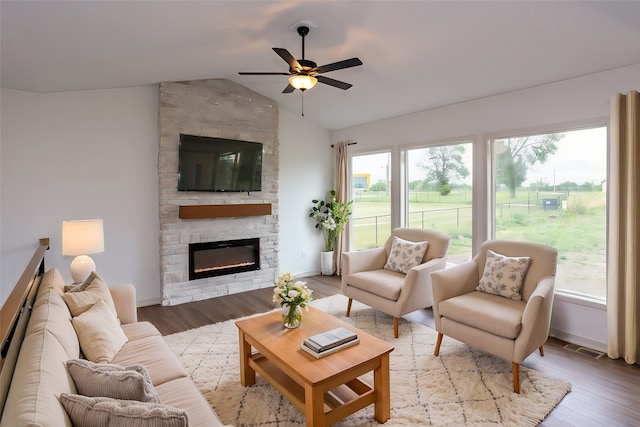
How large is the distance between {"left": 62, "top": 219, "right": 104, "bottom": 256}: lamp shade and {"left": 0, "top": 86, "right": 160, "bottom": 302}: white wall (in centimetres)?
81

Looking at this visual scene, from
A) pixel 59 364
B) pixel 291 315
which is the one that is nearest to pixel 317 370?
pixel 291 315

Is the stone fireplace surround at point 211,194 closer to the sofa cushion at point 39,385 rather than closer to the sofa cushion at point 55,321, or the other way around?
the sofa cushion at point 55,321

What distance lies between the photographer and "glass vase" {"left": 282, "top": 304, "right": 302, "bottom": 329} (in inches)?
105

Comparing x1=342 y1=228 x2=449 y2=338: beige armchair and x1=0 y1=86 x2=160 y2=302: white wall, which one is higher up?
x1=0 y1=86 x2=160 y2=302: white wall

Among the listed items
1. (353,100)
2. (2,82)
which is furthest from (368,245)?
(2,82)

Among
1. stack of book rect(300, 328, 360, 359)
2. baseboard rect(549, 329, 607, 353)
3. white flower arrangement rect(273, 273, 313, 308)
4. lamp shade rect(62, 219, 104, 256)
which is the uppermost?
lamp shade rect(62, 219, 104, 256)

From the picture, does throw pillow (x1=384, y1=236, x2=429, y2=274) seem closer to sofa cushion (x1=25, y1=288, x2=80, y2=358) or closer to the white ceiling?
the white ceiling

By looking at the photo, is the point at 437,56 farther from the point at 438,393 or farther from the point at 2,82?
the point at 2,82

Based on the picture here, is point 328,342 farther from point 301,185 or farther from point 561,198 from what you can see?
point 301,185

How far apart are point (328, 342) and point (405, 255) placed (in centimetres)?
205

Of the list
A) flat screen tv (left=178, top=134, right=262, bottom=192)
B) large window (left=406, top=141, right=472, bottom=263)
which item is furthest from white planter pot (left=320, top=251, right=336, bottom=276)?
flat screen tv (left=178, top=134, right=262, bottom=192)

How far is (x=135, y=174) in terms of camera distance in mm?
4496

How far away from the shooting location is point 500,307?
9.62ft

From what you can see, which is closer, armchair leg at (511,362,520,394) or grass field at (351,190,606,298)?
armchair leg at (511,362,520,394)
